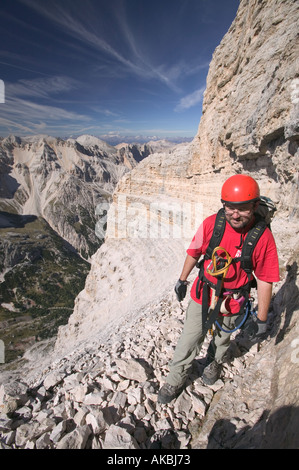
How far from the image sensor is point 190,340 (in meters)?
3.69

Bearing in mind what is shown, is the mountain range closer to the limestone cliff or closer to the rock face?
Answer: the limestone cliff

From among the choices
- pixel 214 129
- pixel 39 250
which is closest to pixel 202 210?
pixel 214 129

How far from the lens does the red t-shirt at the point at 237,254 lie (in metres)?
3.14

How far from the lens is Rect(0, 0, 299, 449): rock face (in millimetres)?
3096

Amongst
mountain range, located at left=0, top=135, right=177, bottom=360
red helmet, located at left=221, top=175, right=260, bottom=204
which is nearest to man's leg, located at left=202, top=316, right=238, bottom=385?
red helmet, located at left=221, top=175, right=260, bottom=204

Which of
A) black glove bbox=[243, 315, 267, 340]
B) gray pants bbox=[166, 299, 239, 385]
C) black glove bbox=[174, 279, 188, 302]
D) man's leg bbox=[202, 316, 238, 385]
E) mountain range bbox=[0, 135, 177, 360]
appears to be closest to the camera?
black glove bbox=[243, 315, 267, 340]

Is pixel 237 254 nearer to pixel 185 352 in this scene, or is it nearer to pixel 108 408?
pixel 185 352

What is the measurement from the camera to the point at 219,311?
3512 mm

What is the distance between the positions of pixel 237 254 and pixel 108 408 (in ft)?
11.0

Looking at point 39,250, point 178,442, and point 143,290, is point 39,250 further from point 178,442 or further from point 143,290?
point 178,442

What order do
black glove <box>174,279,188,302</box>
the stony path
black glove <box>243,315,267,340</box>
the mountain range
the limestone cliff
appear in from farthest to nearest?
the mountain range < the limestone cliff < black glove <box>174,279,188,302</box> < black glove <box>243,315,267,340</box> < the stony path

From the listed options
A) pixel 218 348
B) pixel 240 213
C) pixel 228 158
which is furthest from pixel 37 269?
pixel 240 213

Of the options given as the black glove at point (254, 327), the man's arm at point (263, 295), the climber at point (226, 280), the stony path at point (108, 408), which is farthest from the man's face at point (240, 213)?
the stony path at point (108, 408)

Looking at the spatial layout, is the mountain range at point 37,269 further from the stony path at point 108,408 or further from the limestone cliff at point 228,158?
the stony path at point 108,408
